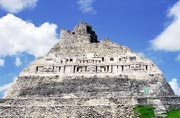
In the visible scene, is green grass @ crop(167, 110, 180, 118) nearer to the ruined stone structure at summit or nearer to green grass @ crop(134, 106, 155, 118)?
green grass @ crop(134, 106, 155, 118)

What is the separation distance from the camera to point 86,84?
Answer: 30531 mm

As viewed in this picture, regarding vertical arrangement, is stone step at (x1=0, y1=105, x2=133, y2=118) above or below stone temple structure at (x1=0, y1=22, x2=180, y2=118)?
below

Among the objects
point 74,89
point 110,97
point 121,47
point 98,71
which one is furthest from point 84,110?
point 121,47

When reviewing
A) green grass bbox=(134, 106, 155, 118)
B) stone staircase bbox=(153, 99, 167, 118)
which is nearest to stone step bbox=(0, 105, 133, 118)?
green grass bbox=(134, 106, 155, 118)

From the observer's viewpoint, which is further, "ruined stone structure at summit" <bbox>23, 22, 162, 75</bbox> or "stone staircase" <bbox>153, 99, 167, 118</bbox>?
"ruined stone structure at summit" <bbox>23, 22, 162, 75</bbox>

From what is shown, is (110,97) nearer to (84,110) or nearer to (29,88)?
(84,110)

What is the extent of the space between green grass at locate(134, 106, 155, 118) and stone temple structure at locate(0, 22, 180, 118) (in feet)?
1.24

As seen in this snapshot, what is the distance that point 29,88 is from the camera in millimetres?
31078

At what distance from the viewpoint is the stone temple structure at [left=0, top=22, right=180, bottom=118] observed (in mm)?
26156

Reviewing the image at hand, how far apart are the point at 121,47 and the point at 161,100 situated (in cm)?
859

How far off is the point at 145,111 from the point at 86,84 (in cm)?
685

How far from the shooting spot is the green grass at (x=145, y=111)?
2448 centimetres

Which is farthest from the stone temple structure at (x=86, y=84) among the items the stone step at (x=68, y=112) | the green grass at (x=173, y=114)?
the green grass at (x=173, y=114)

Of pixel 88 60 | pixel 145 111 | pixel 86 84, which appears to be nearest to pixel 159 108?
pixel 145 111
